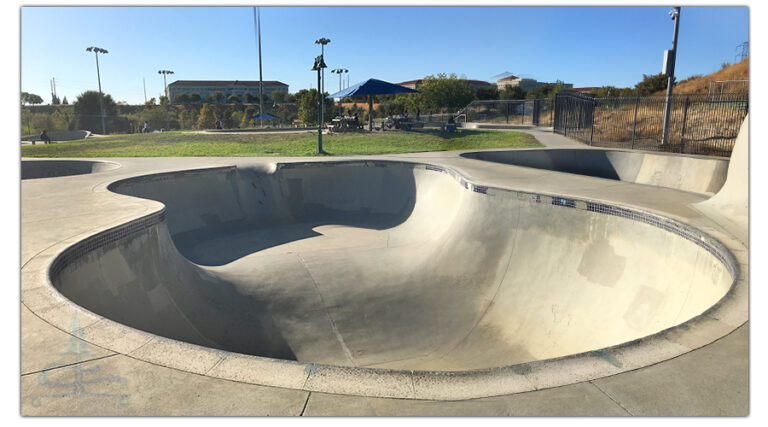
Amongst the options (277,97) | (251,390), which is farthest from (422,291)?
(277,97)

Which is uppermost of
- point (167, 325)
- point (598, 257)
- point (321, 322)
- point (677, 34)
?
point (677, 34)

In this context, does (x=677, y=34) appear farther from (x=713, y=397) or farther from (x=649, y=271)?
(x=713, y=397)

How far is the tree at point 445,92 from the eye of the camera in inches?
2389

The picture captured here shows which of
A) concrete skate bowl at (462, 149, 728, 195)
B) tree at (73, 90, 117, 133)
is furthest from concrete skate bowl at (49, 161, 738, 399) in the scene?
tree at (73, 90, 117, 133)

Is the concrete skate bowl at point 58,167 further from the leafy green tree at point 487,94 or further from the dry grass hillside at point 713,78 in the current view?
the leafy green tree at point 487,94

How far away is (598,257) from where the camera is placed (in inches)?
278

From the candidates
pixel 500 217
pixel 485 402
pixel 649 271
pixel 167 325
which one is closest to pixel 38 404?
pixel 485 402

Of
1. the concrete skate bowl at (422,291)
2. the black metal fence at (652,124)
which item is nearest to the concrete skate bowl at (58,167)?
the concrete skate bowl at (422,291)

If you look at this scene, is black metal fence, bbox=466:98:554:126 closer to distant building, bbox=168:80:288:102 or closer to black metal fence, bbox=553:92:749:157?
black metal fence, bbox=553:92:749:157

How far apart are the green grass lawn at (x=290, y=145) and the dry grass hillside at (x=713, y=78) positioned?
2899 centimetres

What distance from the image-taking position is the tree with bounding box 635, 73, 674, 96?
47.3 metres

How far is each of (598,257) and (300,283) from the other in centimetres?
536

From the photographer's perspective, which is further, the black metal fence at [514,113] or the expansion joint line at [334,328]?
the black metal fence at [514,113]

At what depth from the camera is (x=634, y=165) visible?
14.6 meters
